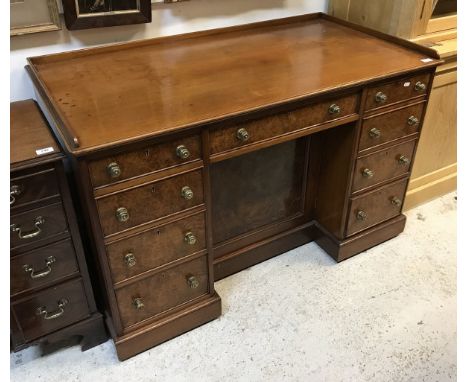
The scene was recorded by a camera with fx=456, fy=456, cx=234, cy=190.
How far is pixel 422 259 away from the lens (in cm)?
207

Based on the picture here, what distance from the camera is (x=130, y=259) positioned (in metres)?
1.42

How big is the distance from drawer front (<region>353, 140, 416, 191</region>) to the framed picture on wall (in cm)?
123

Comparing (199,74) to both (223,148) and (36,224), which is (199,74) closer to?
(223,148)

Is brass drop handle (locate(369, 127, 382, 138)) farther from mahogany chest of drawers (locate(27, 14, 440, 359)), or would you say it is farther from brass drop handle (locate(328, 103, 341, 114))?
brass drop handle (locate(328, 103, 341, 114))

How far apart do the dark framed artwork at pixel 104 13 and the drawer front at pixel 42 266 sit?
2.48ft

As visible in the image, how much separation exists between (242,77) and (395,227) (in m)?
1.10

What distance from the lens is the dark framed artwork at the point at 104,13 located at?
155 centimetres

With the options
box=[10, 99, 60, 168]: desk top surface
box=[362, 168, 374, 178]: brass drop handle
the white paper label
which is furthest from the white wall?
box=[362, 168, 374, 178]: brass drop handle

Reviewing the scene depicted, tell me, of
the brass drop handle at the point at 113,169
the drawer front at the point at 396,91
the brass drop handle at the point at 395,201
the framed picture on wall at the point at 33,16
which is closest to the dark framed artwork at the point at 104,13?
the framed picture on wall at the point at 33,16

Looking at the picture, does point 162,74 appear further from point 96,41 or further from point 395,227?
point 395,227

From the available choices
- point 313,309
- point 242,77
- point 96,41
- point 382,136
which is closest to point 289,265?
point 313,309

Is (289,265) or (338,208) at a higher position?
(338,208)

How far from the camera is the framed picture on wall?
1479 millimetres

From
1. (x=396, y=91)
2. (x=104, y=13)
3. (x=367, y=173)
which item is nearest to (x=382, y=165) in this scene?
(x=367, y=173)
